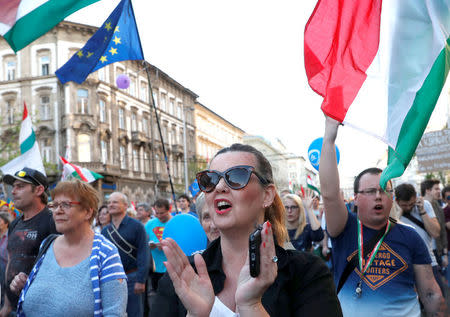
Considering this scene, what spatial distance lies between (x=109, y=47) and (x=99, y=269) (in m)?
4.40

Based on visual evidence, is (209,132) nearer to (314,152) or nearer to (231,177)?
(314,152)

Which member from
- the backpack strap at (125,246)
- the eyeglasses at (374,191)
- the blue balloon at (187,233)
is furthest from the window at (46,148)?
the eyeglasses at (374,191)

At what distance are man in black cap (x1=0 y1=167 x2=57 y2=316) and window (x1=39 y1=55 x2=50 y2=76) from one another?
35.5 metres

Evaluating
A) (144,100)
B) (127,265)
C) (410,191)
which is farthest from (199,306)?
(144,100)

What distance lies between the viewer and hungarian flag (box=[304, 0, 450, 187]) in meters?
2.58

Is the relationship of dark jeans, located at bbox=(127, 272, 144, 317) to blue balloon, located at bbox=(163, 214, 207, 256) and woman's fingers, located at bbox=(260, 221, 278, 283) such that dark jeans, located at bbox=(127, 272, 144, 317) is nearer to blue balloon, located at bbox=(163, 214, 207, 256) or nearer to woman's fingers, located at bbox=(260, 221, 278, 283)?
blue balloon, located at bbox=(163, 214, 207, 256)

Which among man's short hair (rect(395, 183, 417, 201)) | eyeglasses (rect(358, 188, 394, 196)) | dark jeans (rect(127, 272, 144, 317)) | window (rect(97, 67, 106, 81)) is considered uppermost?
window (rect(97, 67, 106, 81))

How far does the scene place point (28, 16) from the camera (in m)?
4.54

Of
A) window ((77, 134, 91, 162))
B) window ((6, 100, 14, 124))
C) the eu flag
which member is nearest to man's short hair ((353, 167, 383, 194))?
the eu flag

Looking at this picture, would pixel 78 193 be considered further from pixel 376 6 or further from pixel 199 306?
pixel 376 6

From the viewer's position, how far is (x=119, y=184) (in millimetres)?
40469

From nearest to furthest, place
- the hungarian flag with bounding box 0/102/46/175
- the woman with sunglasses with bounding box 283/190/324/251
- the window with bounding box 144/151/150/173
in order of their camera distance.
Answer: the woman with sunglasses with bounding box 283/190/324/251 < the hungarian flag with bounding box 0/102/46/175 < the window with bounding box 144/151/150/173

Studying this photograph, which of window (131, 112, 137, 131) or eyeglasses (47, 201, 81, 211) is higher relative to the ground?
window (131, 112, 137, 131)

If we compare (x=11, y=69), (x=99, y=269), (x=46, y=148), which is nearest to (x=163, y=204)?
(x=99, y=269)
